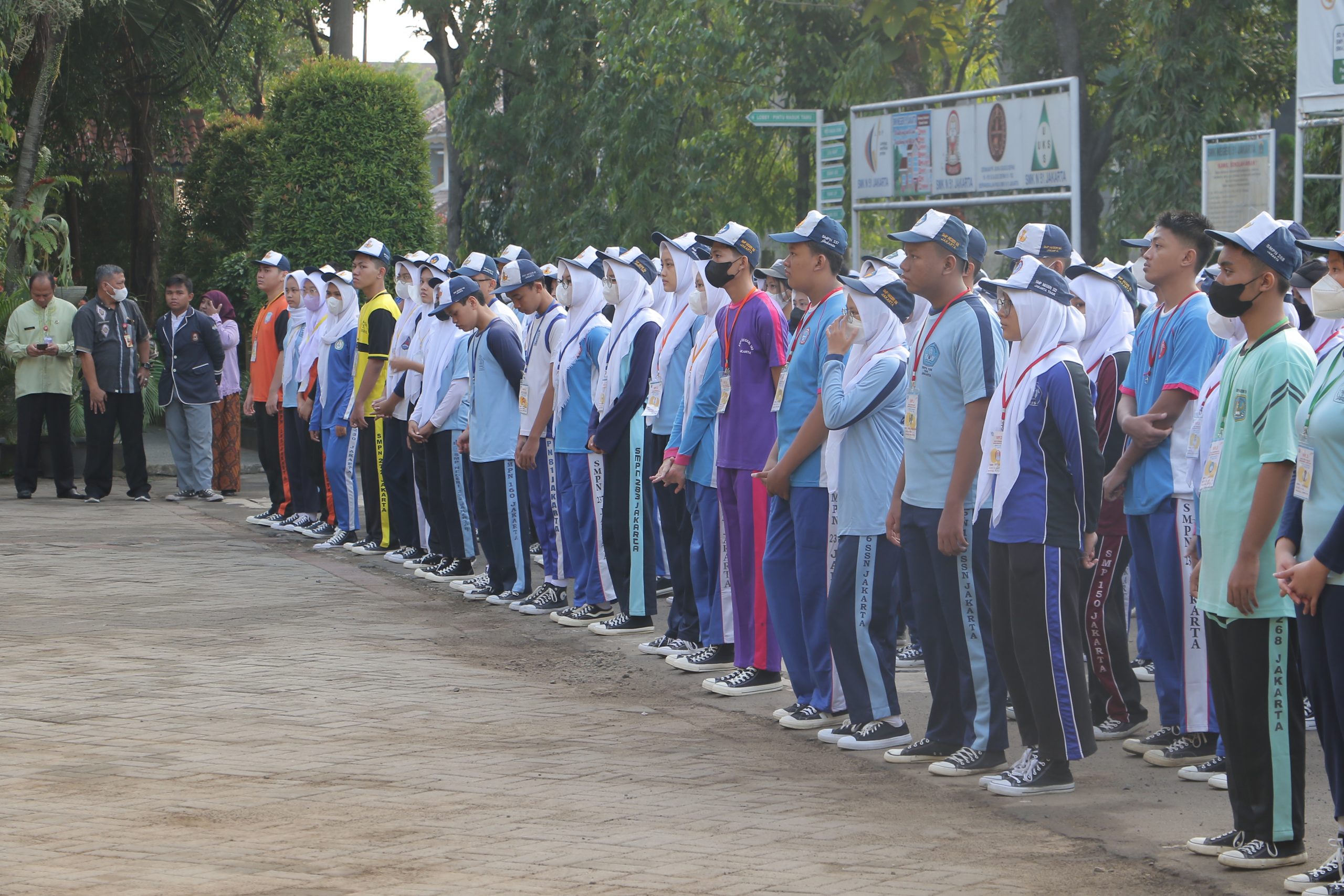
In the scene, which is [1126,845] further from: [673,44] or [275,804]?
[673,44]

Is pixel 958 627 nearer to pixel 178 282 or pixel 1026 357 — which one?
pixel 1026 357

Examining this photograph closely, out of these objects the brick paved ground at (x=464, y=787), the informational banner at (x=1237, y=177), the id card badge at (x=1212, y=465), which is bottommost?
the brick paved ground at (x=464, y=787)

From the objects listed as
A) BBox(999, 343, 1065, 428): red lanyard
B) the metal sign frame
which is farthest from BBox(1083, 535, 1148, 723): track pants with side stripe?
the metal sign frame

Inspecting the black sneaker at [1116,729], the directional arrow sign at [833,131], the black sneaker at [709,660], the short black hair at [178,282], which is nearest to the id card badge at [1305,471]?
A: the black sneaker at [1116,729]

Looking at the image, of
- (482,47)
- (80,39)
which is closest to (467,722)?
(80,39)

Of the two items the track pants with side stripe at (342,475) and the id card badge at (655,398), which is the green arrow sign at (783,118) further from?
the id card badge at (655,398)

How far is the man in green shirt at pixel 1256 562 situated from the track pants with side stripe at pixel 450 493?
24.2 ft

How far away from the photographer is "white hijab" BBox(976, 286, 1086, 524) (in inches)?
244

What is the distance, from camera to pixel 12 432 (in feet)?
64.0

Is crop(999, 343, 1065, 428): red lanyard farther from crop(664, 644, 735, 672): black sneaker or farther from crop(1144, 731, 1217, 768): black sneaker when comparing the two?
crop(664, 644, 735, 672): black sneaker

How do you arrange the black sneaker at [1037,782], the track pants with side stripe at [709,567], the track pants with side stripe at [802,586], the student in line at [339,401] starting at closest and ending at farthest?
the black sneaker at [1037,782]
the track pants with side stripe at [802,586]
the track pants with side stripe at [709,567]
the student in line at [339,401]

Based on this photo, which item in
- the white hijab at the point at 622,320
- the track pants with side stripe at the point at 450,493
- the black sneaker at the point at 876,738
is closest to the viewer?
the black sneaker at the point at 876,738

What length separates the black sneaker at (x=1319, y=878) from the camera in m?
4.96

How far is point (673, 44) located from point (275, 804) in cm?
1821
